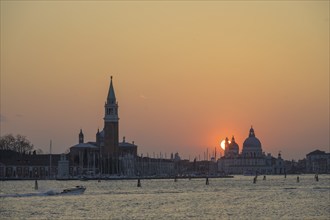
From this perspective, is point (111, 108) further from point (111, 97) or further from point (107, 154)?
point (107, 154)

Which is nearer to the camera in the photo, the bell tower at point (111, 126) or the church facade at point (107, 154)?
the church facade at point (107, 154)

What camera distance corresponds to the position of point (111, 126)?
6585 inches

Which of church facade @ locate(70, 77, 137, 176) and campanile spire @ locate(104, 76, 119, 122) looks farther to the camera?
campanile spire @ locate(104, 76, 119, 122)

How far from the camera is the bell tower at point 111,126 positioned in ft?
547

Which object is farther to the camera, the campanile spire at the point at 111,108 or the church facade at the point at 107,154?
the campanile spire at the point at 111,108

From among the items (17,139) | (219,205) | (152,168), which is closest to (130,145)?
(152,168)

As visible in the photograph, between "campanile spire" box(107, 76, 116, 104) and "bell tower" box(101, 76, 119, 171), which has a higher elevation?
"campanile spire" box(107, 76, 116, 104)

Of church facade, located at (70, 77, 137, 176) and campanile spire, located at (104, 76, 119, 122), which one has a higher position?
campanile spire, located at (104, 76, 119, 122)

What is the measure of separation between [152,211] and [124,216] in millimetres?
4022

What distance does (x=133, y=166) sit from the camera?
171750mm

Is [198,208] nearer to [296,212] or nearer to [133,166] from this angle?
[296,212]

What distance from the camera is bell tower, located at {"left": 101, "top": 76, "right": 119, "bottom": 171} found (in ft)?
547

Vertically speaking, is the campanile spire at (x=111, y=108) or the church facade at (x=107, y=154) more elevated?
the campanile spire at (x=111, y=108)

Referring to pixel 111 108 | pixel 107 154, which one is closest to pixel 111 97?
pixel 111 108
